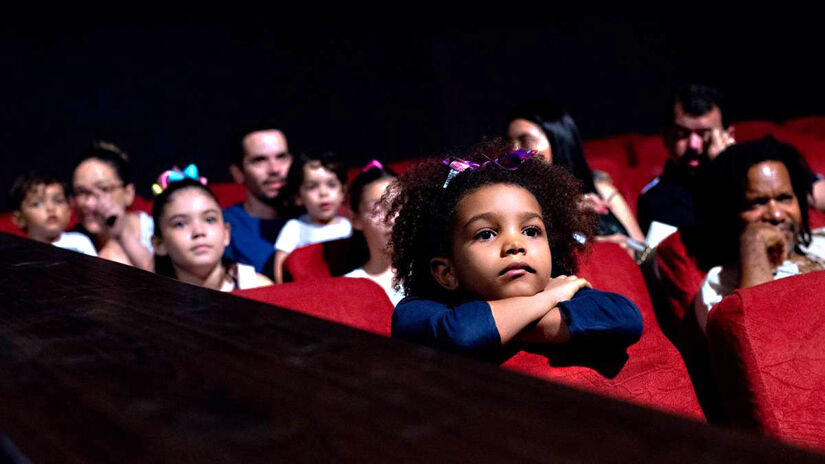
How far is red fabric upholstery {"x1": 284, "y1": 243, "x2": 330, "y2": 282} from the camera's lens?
221 centimetres

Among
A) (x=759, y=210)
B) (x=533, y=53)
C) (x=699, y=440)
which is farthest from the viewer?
(x=533, y=53)

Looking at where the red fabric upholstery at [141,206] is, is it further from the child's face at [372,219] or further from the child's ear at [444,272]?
the child's ear at [444,272]

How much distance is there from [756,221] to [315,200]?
1503 mm

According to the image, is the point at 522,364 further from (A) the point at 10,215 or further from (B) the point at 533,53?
(B) the point at 533,53

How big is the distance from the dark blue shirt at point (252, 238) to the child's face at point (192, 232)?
1.05 ft

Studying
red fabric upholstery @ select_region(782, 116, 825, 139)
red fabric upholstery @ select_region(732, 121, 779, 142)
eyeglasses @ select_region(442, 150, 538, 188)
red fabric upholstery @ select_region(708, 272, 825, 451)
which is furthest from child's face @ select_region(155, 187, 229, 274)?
red fabric upholstery @ select_region(782, 116, 825, 139)

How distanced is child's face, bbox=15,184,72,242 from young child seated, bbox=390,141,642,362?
205 centimetres

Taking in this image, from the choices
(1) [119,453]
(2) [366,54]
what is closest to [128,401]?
(1) [119,453]

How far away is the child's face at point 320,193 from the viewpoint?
10.1 feet

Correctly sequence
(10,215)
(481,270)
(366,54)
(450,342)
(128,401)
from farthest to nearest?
(366,54) → (10,215) → (481,270) → (450,342) → (128,401)

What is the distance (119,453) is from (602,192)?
2862mm

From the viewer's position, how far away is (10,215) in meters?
3.44

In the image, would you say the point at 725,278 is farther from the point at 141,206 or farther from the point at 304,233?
the point at 141,206

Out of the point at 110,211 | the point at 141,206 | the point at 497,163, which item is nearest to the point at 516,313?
the point at 497,163
